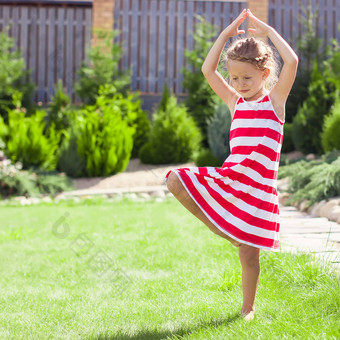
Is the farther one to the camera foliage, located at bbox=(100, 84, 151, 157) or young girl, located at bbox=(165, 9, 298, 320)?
foliage, located at bbox=(100, 84, 151, 157)

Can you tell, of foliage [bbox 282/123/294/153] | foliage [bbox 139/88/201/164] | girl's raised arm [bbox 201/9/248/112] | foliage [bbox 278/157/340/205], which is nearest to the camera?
girl's raised arm [bbox 201/9/248/112]

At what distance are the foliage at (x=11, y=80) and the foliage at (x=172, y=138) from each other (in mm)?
2654

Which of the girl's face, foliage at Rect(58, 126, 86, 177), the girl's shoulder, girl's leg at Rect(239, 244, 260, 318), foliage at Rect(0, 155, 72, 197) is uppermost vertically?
the girl's face

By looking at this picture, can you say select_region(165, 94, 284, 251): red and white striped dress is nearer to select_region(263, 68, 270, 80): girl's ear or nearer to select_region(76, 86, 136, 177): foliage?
select_region(263, 68, 270, 80): girl's ear

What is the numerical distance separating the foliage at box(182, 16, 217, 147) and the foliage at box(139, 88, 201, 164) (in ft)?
1.79

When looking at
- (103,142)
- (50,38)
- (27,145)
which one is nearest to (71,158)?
(103,142)

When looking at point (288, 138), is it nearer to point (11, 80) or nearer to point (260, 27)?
point (11, 80)

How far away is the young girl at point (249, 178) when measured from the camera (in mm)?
2121

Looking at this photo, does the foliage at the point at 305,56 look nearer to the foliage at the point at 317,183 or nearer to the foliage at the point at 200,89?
the foliage at the point at 200,89

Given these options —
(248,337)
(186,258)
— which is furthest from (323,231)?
(248,337)

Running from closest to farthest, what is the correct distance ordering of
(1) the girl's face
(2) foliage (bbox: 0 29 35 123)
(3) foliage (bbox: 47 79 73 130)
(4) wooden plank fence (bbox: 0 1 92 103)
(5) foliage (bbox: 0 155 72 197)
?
(1) the girl's face → (5) foliage (bbox: 0 155 72 197) → (3) foliage (bbox: 47 79 73 130) → (2) foliage (bbox: 0 29 35 123) → (4) wooden plank fence (bbox: 0 1 92 103)

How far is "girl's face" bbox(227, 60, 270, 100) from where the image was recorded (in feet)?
7.14

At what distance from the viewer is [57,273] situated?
3295 millimetres

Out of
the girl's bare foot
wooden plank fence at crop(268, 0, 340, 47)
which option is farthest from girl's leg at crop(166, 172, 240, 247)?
wooden plank fence at crop(268, 0, 340, 47)
